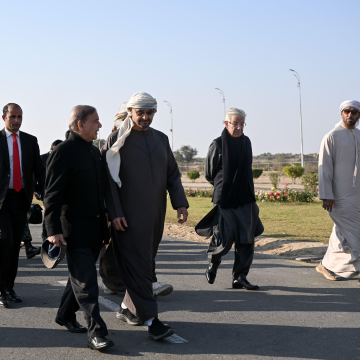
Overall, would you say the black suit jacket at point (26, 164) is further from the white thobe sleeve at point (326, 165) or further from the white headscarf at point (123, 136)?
the white thobe sleeve at point (326, 165)

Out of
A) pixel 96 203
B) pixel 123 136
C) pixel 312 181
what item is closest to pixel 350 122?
pixel 123 136

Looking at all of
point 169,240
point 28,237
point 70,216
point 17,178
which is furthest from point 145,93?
point 169,240

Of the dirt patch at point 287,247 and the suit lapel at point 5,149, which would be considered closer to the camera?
the suit lapel at point 5,149

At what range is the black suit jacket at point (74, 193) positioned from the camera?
178 inches

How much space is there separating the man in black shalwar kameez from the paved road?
38 cm

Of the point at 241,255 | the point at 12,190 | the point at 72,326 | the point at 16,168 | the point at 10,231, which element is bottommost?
the point at 72,326

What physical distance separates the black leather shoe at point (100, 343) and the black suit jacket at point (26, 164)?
2.29 meters

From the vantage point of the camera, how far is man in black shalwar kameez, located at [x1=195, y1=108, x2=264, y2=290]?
6594 millimetres

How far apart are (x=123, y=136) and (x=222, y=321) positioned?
79.9 inches

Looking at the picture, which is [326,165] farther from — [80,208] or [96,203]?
[80,208]

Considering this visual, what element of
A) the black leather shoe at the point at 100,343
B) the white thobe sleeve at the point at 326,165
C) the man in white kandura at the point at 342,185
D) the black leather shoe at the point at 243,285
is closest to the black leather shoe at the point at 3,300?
the black leather shoe at the point at 100,343

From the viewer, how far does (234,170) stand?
22.0 ft

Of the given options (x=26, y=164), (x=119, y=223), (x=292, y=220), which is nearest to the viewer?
(x=119, y=223)

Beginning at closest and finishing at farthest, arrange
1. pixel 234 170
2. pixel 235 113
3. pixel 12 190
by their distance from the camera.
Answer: pixel 12 190 < pixel 235 113 < pixel 234 170
